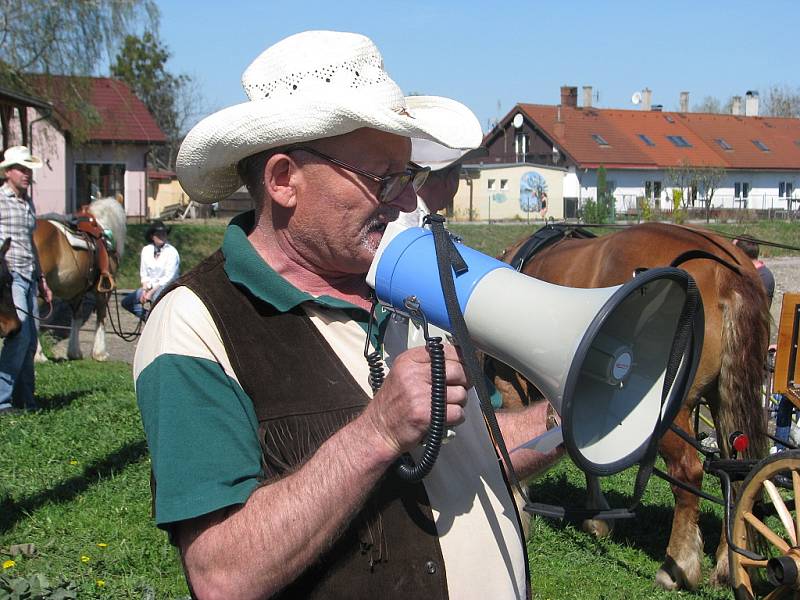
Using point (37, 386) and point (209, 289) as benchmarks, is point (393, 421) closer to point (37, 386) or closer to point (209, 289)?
point (209, 289)

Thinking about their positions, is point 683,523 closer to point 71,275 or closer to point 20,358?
point 20,358

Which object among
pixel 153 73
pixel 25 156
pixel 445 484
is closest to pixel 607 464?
pixel 445 484

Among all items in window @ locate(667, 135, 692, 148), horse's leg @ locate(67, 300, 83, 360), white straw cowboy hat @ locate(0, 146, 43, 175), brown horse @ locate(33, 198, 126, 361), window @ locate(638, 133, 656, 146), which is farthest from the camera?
window @ locate(667, 135, 692, 148)

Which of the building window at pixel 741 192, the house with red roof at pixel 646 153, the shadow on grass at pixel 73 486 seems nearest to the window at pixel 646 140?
the house with red roof at pixel 646 153

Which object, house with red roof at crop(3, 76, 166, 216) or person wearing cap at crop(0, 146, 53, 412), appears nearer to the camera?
person wearing cap at crop(0, 146, 53, 412)

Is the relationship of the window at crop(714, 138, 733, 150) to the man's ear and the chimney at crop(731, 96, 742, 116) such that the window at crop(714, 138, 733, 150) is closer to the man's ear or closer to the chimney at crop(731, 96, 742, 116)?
the chimney at crop(731, 96, 742, 116)

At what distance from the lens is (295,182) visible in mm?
1886

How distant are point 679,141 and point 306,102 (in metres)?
56.5

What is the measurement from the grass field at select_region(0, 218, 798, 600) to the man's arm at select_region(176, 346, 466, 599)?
2333 millimetres

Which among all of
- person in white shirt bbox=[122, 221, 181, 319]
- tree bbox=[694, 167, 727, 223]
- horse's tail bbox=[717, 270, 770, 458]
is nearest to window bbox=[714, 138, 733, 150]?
tree bbox=[694, 167, 727, 223]

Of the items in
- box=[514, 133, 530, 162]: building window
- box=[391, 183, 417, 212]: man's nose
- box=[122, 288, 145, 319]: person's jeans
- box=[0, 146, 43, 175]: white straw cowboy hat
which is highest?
box=[514, 133, 530, 162]: building window

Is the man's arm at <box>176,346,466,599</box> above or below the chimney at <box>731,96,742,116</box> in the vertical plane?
below

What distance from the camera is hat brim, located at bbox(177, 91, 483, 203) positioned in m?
1.79

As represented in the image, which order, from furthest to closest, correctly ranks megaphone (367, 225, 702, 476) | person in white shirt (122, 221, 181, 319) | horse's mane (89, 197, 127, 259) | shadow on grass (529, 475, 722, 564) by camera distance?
horse's mane (89, 197, 127, 259)
person in white shirt (122, 221, 181, 319)
shadow on grass (529, 475, 722, 564)
megaphone (367, 225, 702, 476)
